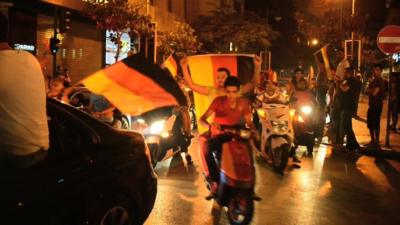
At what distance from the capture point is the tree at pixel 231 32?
35.4 m

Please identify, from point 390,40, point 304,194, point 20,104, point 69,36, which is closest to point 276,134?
point 304,194

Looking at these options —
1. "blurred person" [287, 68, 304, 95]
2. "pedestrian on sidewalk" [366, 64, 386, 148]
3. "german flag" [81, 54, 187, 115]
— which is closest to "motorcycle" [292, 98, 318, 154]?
"blurred person" [287, 68, 304, 95]

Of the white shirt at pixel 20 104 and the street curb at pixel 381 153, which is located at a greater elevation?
the white shirt at pixel 20 104

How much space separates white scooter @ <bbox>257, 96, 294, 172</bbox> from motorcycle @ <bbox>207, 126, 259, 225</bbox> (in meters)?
3.41

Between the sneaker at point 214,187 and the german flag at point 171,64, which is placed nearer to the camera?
the sneaker at point 214,187

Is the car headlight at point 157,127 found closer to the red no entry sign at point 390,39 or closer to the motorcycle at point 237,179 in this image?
the motorcycle at point 237,179

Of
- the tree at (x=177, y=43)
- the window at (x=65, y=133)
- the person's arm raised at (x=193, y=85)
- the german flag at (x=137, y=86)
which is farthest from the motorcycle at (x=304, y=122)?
the tree at (x=177, y=43)

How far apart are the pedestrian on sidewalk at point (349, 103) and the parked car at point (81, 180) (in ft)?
26.9

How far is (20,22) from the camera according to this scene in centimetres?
2011

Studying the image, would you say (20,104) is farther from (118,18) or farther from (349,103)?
(118,18)

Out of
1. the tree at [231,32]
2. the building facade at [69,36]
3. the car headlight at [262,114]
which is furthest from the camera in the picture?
the tree at [231,32]

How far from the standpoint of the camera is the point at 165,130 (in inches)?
397

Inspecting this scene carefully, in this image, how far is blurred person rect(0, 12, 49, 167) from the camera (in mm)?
3880

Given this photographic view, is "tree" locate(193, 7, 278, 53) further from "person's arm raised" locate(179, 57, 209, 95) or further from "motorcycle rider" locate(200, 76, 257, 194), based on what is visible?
"motorcycle rider" locate(200, 76, 257, 194)
